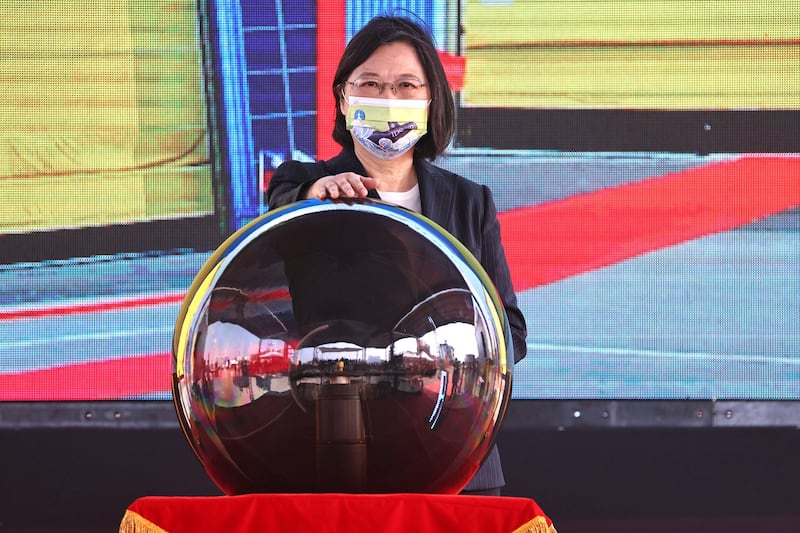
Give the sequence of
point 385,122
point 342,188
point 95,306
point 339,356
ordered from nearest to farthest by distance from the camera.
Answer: point 339,356, point 342,188, point 385,122, point 95,306

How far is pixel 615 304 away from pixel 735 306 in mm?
318

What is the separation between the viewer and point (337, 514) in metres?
0.98

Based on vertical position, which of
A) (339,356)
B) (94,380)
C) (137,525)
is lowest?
(94,380)

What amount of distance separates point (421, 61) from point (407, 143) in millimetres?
108

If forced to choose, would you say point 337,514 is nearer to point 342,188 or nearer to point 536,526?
point 536,526

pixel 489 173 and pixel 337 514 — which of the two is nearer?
pixel 337 514

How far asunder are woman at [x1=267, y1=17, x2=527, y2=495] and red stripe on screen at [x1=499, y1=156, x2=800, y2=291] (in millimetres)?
1481

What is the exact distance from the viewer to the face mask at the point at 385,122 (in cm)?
142

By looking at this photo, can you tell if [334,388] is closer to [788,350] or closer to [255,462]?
[255,462]

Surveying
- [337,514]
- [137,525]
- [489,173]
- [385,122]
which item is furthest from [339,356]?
[489,173]

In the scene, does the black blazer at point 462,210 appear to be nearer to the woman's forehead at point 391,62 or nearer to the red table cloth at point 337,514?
the woman's forehead at point 391,62

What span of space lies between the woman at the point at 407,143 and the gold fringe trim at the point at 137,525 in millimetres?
470

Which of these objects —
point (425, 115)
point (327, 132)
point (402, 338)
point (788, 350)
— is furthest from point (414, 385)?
point (788, 350)

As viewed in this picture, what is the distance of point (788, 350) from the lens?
9.89ft
